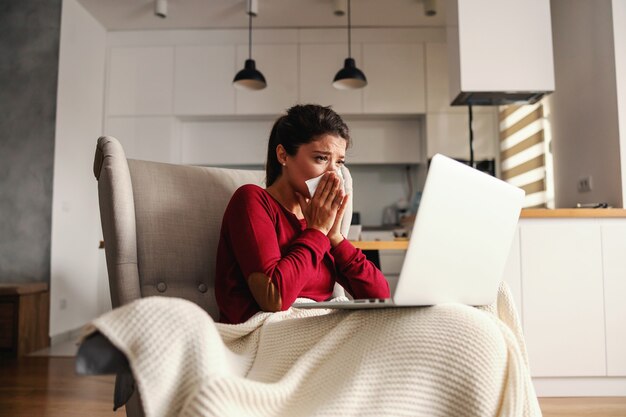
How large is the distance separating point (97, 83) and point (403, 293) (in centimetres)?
446

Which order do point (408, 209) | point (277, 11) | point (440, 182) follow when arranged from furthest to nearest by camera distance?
1. point (408, 209)
2. point (277, 11)
3. point (440, 182)

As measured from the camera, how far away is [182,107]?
15.5 feet

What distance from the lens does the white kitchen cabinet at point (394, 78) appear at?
470 centimetres

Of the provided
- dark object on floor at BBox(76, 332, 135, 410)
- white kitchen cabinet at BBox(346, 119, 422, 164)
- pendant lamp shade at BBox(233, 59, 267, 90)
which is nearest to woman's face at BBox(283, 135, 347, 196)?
dark object on floor at BBox(76, 332, 135, 410)

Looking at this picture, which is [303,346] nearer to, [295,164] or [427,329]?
[427,329]

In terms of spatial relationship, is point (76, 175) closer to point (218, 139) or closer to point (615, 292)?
point (218, 139)

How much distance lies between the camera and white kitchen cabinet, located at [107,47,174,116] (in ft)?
15.5

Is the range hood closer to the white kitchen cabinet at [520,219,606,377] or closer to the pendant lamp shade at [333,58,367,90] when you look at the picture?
the white kitchen cabinet at [520,219,606,377]

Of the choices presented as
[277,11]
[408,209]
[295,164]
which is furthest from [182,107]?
[295,164]

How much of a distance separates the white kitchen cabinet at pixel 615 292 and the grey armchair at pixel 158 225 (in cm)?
146

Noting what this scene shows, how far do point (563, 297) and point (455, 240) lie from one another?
1805 mm

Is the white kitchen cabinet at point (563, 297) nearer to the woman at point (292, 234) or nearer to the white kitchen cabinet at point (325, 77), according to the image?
the woman at point (292, 234)

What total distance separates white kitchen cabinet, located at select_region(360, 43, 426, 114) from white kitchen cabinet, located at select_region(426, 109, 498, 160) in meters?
0.19

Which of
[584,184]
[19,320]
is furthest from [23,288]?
[584,184]
